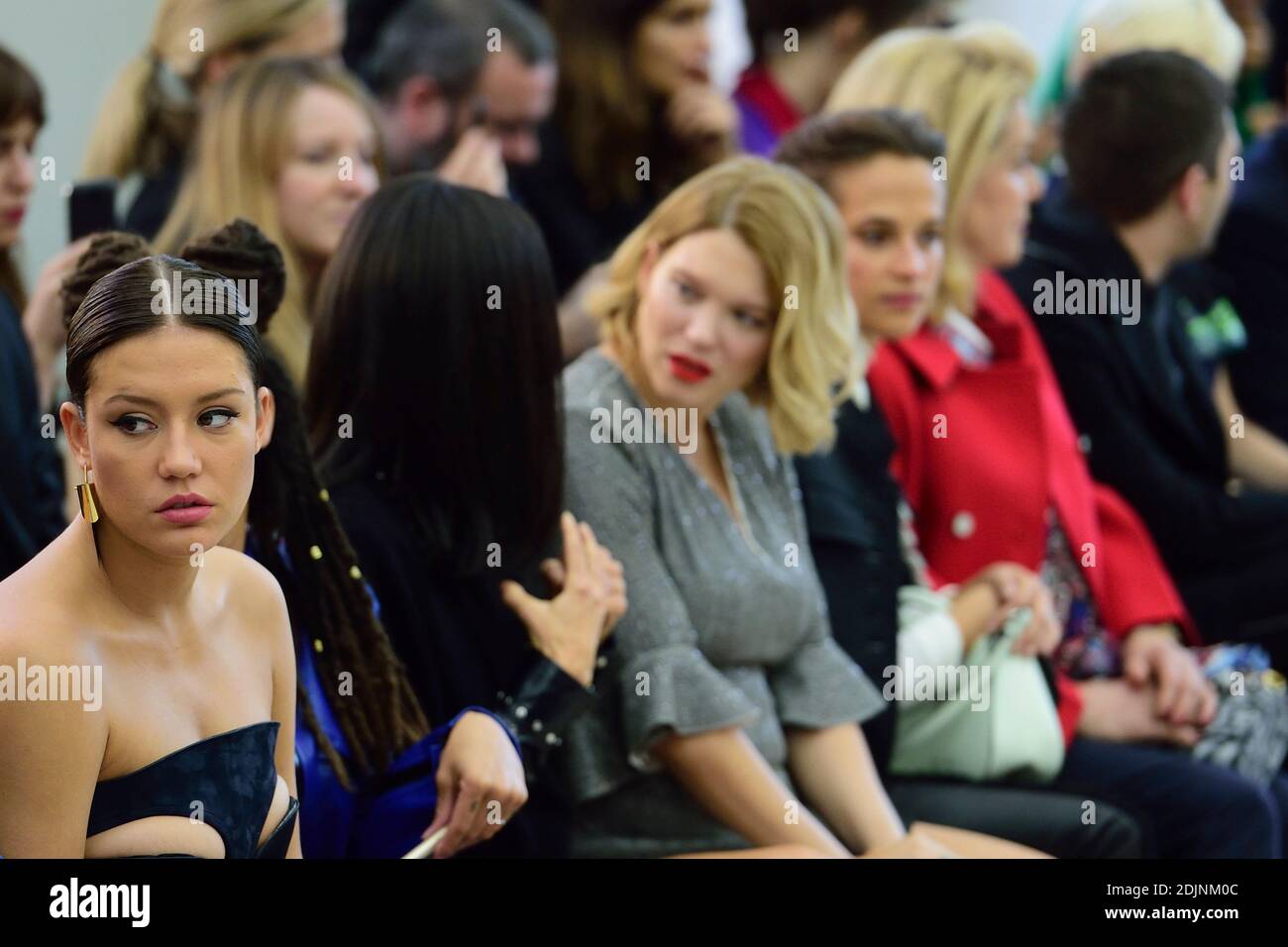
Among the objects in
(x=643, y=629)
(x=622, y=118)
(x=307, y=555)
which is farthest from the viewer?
(x=622, y=118)

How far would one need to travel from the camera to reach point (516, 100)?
3.37 metres

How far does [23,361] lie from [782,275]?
2.92 ft

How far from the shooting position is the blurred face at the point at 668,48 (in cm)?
346

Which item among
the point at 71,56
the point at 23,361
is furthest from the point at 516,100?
the point at 23,361

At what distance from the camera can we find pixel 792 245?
2311 mm

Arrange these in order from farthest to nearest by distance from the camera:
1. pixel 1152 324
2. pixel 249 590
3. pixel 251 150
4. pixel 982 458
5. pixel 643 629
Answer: pixel 1152 324
pixel 982 458
pixel 251 150
pixel 643 629
pixel 249 590

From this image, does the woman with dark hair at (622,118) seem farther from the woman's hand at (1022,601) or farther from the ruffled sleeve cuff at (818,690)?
the ruffled sleeve cuff at (818,690)

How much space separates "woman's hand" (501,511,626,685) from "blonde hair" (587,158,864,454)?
1.03ft

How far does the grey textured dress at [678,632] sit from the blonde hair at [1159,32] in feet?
5.20

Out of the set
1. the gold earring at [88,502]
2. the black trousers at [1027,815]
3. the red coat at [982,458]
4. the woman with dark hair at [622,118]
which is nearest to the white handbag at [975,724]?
the black trousers at [1027,815]

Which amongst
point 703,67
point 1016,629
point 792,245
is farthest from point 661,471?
point 703,67

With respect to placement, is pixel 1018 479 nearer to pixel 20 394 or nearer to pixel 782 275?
pixel 782 275
